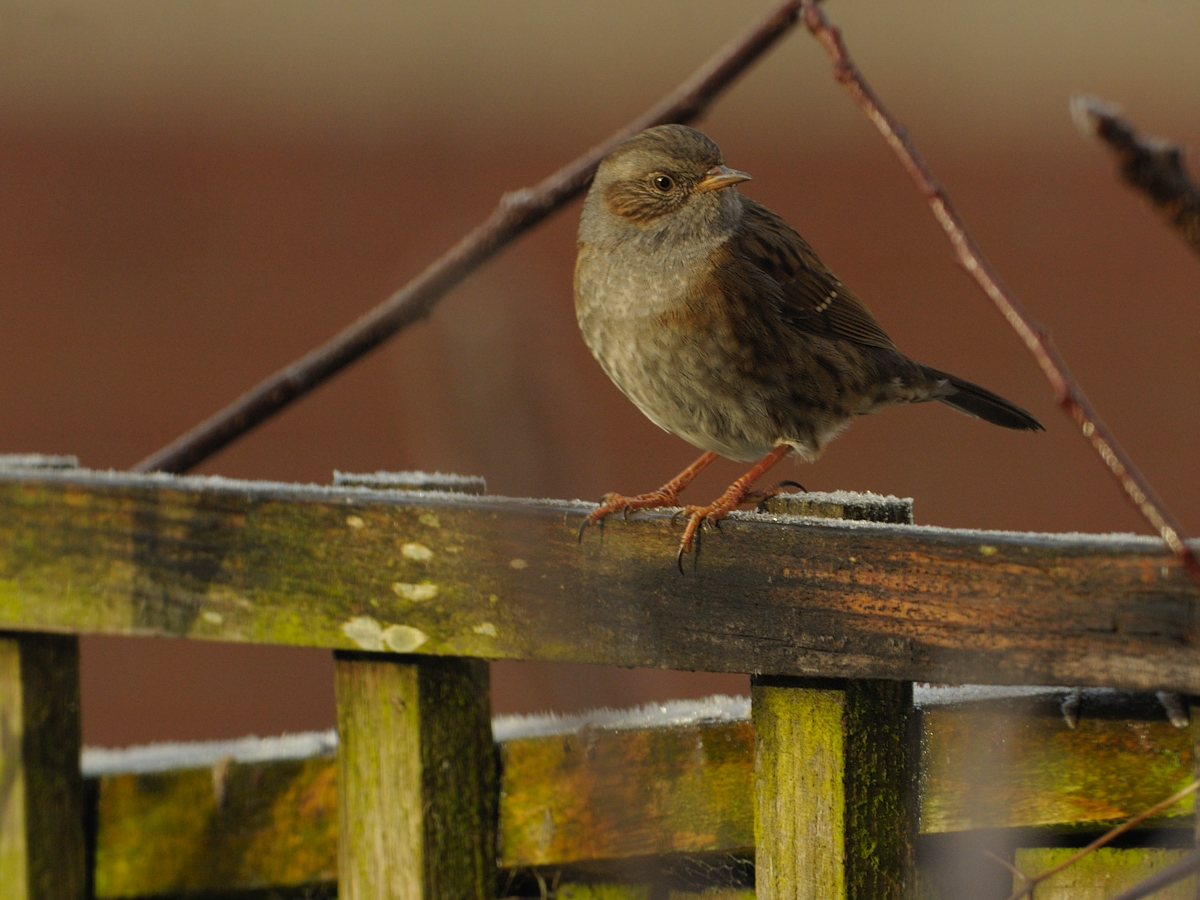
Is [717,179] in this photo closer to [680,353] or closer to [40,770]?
[680,353]

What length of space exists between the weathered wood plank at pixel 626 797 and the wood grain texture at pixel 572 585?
13cm

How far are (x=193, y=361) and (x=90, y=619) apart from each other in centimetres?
516

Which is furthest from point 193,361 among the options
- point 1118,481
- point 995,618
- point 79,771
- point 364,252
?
point 1118,481

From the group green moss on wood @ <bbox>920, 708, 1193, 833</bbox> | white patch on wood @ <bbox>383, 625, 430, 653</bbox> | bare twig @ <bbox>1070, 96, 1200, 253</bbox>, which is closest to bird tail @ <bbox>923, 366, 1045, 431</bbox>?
green moss on wood @ <bbox>920, 708, 1193, 833</bbox>

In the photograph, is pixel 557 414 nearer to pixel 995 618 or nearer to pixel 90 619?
pixel 995 618

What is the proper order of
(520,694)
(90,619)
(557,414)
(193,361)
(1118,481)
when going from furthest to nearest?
(193,361), (90,619), (520,694), (557,414), (1118,481)

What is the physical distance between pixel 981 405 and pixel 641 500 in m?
1.08

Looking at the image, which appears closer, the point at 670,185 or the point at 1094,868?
the point at 1094,868

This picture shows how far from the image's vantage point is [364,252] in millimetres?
6879

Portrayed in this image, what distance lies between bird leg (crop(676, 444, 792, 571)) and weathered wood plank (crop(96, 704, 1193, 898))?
26 centimetres

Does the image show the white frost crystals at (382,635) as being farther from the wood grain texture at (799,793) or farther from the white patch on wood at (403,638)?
the wood grain texture at (799,793)

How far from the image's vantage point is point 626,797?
1751 millimetres

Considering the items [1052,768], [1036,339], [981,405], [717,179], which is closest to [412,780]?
[1052,768]

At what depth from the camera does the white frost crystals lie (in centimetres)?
168
